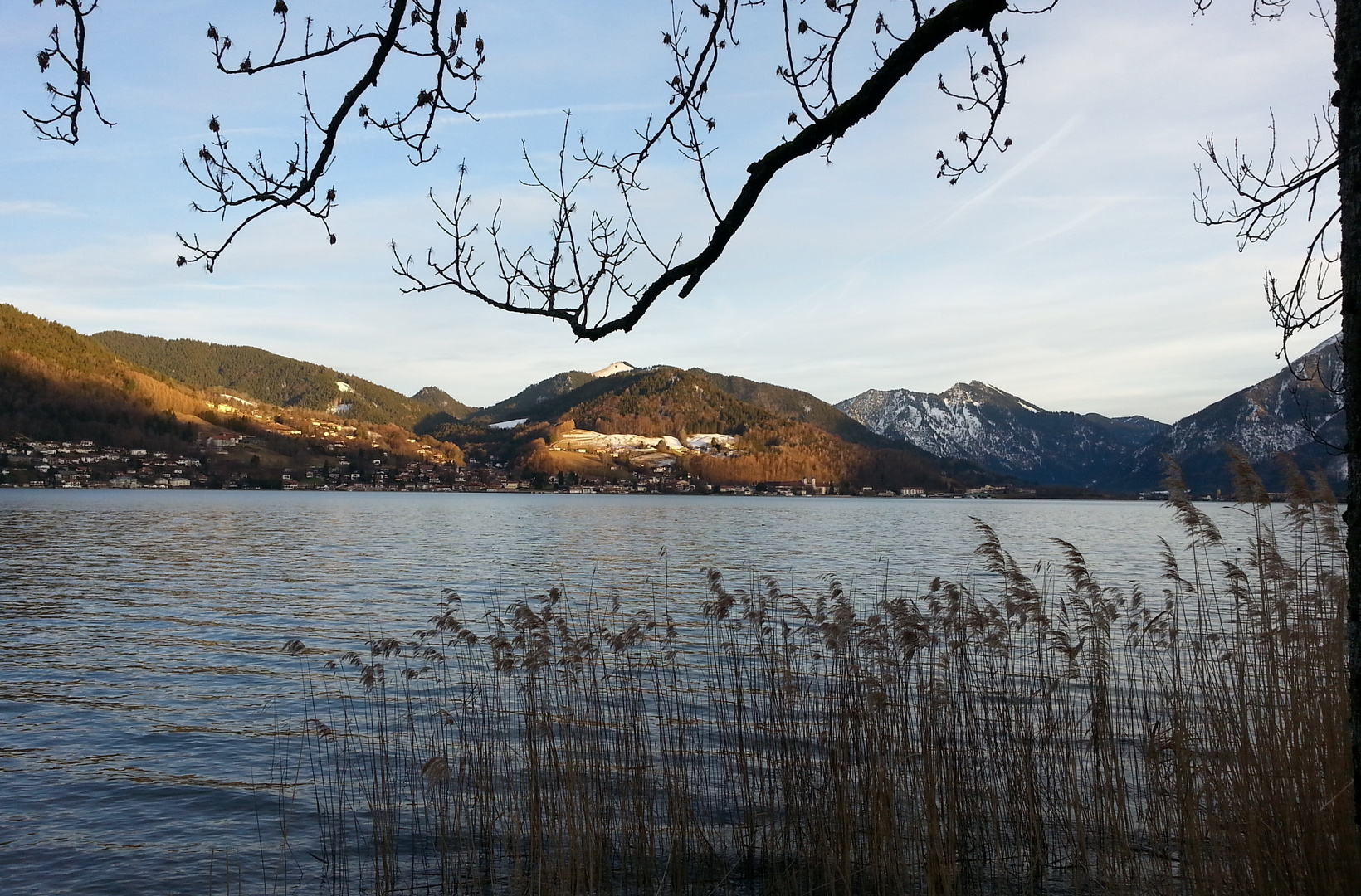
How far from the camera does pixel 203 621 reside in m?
24.5

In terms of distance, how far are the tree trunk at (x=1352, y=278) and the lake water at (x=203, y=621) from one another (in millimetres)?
9311

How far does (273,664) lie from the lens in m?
18.6

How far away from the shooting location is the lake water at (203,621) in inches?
390

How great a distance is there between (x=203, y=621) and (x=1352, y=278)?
27.1 meters

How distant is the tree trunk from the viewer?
3.61m

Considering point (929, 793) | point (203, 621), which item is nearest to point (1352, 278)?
point (929, 793)

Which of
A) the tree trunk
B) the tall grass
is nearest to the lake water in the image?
the tall grass

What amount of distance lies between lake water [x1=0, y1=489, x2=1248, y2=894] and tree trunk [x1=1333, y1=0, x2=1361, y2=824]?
9.31m

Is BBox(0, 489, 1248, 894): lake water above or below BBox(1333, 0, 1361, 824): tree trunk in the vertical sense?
below

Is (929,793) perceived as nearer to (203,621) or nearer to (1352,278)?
(1352,278)

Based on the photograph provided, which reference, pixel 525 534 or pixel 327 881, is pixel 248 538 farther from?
pixel 327 881

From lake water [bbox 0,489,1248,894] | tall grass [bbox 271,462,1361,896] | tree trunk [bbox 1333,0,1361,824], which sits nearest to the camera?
tree trunk [bbox 1333,0,1361,824]

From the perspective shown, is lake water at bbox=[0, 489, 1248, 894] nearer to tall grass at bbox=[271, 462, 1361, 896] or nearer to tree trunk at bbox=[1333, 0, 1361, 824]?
tall grass at bbox=[271, 462, 1361, 896]

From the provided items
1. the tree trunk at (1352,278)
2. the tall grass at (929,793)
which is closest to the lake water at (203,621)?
the tall grass at (929,793)
